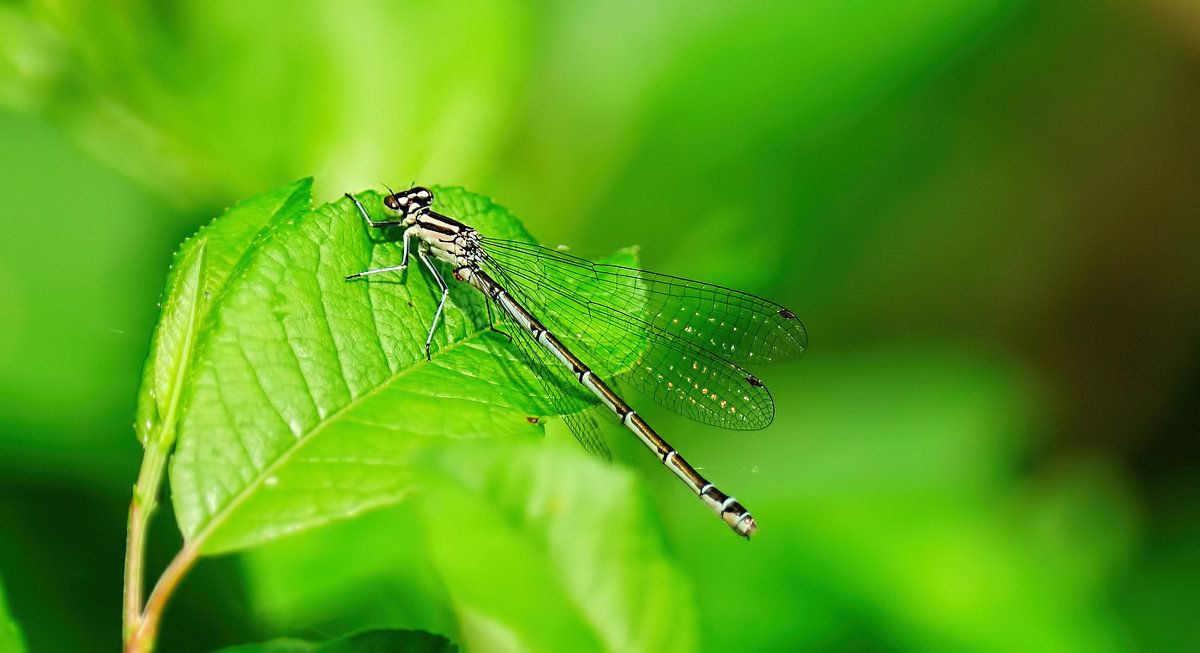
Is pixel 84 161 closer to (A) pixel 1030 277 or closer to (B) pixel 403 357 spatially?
(B) pixel 403 357

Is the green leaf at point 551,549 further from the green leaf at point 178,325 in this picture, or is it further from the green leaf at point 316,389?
the green leaf at point 178,325

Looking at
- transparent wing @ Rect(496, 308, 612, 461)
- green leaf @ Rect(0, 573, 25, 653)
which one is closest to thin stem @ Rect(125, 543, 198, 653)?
green leaf @ Rect(0, 573, 25, 653)

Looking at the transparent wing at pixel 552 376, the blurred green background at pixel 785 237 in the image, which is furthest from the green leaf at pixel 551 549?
the blurred green background at pixel 785 237

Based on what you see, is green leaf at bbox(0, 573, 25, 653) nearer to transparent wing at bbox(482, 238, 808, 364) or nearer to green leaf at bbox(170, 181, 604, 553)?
green leaf at bbox(170, 181, 604, 553)

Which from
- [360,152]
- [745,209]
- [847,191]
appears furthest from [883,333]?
[360,152]

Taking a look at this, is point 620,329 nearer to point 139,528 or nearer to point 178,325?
point 178,325

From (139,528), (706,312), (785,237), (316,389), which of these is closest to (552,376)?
(316,389)
